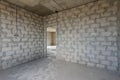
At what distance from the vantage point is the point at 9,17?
136 inches

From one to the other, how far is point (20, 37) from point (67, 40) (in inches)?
98.5

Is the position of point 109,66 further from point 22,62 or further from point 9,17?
point 9,17

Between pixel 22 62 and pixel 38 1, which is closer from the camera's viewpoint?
pixel 38 1

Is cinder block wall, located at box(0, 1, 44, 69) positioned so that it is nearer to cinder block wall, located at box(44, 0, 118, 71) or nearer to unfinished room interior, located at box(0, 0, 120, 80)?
unfinished room interior, located at box(0, 0, 120, 80)

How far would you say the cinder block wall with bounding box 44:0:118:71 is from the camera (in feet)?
10.0

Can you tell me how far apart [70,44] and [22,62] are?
2.72 meters

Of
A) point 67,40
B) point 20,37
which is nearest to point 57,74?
point 67,40

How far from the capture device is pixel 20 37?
391 centimetres

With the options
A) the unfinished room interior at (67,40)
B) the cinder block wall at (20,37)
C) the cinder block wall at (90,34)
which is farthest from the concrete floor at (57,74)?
the cinder block wall at (20,37)

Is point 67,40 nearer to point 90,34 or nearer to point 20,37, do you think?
point 90,34

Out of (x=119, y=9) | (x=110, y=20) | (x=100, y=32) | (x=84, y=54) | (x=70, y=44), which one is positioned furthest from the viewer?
(x=70, y=44)

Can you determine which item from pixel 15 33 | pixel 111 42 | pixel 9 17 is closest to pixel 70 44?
pixel 111 42

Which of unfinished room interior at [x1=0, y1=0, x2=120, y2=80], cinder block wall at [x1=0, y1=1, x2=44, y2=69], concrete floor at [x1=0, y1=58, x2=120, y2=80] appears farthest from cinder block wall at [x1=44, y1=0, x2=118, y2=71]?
cinder block wall at [x1=0, y1=1, x2=44, y2=69]

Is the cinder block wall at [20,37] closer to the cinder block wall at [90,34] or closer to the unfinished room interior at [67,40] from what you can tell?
the unfinished room interior at [67,40]
